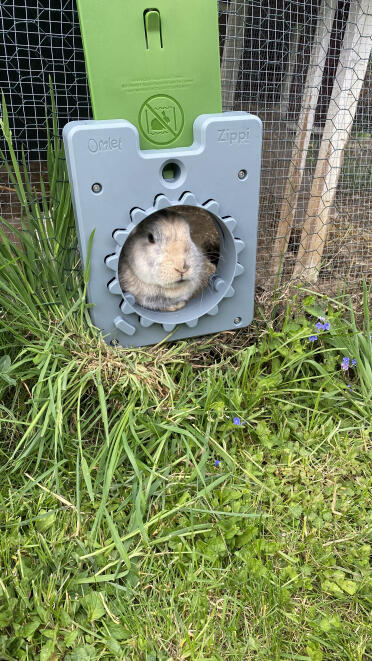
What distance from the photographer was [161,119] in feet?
5.72

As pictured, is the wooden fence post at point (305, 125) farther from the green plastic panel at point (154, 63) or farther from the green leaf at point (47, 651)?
the green leaf at point (47, 651)

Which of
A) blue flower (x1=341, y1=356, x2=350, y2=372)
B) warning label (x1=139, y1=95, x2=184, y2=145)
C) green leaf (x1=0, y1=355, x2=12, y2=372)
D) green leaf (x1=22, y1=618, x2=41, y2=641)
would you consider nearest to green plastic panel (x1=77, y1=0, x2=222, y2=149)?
warning label (x1=139, y1=95, x2=184, y2=145)

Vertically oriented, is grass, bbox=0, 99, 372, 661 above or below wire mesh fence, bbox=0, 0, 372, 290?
below

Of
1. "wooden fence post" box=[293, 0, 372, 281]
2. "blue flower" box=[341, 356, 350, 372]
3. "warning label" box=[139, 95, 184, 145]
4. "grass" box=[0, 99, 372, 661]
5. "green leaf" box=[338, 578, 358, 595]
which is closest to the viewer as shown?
"grass" box=[0, 99, 372, 661]

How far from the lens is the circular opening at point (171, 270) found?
75.2 inches

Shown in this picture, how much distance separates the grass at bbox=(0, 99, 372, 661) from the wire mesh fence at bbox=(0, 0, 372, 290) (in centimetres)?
52

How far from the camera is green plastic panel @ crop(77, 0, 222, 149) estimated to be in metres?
1.61

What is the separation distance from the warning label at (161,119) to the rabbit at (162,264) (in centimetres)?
29

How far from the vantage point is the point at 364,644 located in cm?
133

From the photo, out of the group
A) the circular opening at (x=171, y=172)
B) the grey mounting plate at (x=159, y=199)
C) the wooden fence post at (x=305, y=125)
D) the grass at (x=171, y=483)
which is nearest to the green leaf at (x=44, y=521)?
the grass at (x=171, y=483)

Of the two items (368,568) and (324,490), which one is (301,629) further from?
(324,490)

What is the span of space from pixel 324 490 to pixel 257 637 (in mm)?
535

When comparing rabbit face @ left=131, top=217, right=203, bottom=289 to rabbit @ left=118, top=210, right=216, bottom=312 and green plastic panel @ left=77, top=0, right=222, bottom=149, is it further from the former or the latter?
green plastic panel @ left=77, top=0, right=222, bottom=149

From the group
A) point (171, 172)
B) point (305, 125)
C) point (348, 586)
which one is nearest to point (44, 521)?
point (348, 586)
